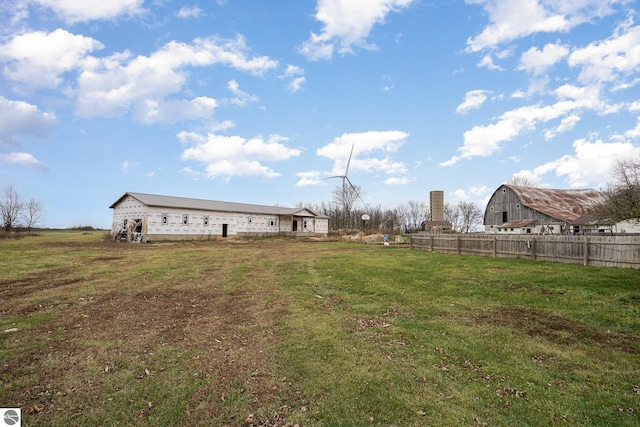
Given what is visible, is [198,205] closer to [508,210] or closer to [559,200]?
[508,210]

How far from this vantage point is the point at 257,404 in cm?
444

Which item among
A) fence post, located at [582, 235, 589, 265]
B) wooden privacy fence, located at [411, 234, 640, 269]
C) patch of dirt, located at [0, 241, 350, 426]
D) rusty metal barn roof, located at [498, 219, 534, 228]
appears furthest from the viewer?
rusty metal barn roof, located at [498, 219, 534, 228]

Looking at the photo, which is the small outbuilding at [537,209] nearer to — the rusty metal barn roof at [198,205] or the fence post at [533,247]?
the fence post at [533,247]

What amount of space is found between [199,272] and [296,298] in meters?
7.18

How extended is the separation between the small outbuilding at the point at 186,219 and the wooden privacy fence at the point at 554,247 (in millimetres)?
30627

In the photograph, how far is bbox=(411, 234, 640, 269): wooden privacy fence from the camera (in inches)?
552

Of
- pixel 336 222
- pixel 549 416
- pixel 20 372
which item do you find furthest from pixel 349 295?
pixel 336 222

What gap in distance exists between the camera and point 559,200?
46.0m

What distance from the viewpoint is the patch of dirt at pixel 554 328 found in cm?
653

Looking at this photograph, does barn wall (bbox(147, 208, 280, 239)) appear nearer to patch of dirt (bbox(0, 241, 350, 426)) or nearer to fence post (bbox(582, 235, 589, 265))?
patch of dirt (bbox(0, 241, 350, 426))

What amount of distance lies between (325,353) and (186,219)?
38.8 m

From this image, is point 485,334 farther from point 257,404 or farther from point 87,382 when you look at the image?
point 87,382

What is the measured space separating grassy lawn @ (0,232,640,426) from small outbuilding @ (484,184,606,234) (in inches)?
1338

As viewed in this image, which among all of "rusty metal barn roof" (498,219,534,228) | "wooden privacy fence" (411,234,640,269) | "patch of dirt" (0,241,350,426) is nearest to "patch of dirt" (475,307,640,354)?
"patch of dirt" (0,241,350,426)
